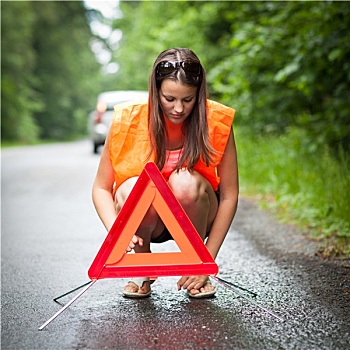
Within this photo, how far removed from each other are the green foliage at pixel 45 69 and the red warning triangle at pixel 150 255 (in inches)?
1236

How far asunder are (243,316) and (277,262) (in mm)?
1341

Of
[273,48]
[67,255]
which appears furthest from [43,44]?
[67,255]

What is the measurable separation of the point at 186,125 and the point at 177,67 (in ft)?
1.17

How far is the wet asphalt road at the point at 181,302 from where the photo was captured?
2711mm

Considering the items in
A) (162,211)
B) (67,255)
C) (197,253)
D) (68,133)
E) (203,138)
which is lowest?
(68,133)

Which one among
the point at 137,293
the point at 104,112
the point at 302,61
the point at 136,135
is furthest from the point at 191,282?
the point at 104,112

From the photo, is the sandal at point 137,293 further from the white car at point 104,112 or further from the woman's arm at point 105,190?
the white car at point 104,112

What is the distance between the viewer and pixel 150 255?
3047mm

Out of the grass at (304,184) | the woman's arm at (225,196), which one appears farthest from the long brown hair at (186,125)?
the grass at (304,184)

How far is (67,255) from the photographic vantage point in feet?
15.7

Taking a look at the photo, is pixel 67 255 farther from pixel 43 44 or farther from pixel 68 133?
pixel 68 133

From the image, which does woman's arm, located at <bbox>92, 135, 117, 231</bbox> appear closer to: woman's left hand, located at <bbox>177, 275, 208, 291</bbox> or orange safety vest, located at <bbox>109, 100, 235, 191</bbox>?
orange safety vest, located at <bbox>109, 100, 235, 191</bbox>

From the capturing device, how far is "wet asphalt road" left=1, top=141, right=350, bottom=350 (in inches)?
107

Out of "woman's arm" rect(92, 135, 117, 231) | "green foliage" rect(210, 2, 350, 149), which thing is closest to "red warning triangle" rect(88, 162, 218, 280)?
"woman's arm" rect(92, 135, 117, 231)
